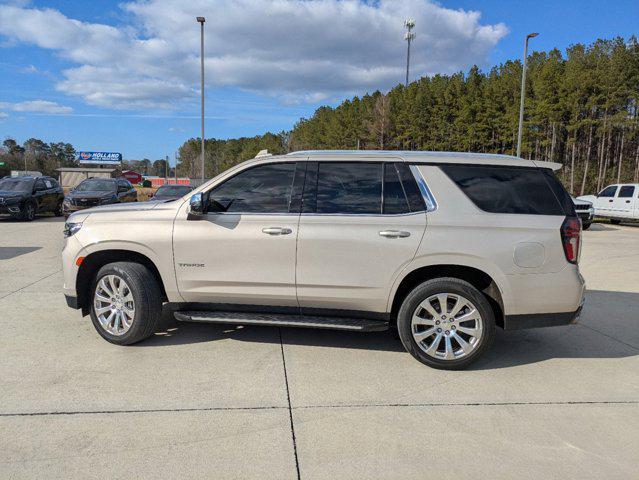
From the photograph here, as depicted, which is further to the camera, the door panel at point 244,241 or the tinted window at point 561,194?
the door panel at point 244,241

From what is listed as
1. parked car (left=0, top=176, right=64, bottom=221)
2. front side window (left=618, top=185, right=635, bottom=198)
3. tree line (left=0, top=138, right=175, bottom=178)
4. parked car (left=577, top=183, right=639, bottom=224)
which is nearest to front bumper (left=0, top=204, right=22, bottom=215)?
parked car (left=0, top=176, right=64, bottom=221)

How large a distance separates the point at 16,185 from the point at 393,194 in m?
18.3

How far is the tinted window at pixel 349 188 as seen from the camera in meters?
4.45

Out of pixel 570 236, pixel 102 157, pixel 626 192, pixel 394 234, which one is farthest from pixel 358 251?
pixel 102 157

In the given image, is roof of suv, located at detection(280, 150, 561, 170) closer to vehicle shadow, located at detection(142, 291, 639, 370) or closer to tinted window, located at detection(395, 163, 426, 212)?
tinted window, located at detection(395, 163, 426, 212)

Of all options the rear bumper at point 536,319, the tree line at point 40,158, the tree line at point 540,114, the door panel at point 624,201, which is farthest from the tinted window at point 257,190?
the tree line at point 40,158

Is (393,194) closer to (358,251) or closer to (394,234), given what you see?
(394,234)

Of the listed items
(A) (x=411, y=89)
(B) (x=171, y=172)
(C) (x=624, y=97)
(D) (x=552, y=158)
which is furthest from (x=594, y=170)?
(B) (x=171, y=172)

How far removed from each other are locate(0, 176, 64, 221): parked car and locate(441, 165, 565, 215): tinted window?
1721 cm

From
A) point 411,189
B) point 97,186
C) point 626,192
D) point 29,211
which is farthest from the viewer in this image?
point 626,192

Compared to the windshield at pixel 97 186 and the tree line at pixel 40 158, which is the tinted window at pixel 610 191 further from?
the tree line at pixel 40 158

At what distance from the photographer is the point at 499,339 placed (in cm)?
532

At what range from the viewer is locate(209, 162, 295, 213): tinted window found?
15.2ft

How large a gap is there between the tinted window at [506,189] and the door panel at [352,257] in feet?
1.66
